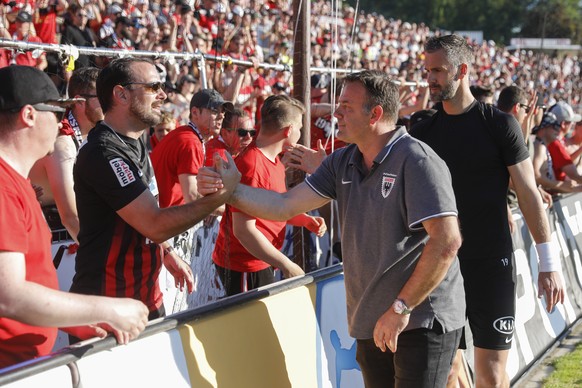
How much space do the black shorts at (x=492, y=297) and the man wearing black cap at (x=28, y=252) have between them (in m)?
2.19

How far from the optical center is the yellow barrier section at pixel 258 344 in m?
3.31

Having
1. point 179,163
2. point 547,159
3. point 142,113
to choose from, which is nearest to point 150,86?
point 142,113

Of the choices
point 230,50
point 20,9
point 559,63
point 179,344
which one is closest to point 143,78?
point 179,344

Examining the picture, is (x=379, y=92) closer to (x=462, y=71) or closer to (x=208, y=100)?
(x=462, y=71)

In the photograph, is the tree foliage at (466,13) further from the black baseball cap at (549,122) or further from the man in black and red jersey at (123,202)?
the man in black and red jersey at (123,202)

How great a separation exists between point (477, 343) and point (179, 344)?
194cm

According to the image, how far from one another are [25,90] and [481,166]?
8.47ft

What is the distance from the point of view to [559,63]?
3628 centimetres

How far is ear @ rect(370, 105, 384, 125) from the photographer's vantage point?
341cm

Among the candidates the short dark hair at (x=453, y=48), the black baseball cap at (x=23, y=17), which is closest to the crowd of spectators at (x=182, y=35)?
the black baseball cap at (x=23, y=17)

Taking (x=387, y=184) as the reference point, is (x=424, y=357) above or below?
below

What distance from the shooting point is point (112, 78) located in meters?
3.63

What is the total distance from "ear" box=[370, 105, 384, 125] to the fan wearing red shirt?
61.0 inches

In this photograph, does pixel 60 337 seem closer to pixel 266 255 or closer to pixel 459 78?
pixel 266 255
